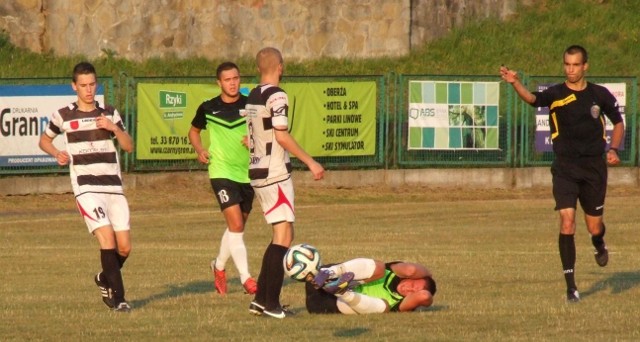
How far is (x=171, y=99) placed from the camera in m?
27.8

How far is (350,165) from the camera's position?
2920 cm

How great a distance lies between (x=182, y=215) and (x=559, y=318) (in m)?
14.3

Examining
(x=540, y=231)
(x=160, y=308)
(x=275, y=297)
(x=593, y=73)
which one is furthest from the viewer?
(x=593, y=73)

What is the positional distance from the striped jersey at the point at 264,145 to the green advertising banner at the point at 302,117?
1601 cm

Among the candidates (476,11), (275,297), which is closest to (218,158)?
(275,297)

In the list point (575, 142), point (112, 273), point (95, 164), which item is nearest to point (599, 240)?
point (575, 142)

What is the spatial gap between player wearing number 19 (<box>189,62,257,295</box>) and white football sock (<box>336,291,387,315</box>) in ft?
6.93

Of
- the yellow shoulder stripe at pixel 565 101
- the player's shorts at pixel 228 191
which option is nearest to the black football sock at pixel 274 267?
the player's shorts at pixel 228 191

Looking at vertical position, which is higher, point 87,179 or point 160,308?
point 87,179

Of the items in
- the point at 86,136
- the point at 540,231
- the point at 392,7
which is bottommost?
the point at 540,231

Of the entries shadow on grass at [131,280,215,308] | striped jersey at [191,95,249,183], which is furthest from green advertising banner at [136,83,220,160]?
striped jersey at [191,95,249,183]

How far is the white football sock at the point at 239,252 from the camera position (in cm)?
1352

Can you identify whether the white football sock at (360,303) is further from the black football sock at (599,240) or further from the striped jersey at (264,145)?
the black football sock at (599,240)

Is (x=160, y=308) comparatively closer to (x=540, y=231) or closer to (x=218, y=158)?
(x=218, y=158)
